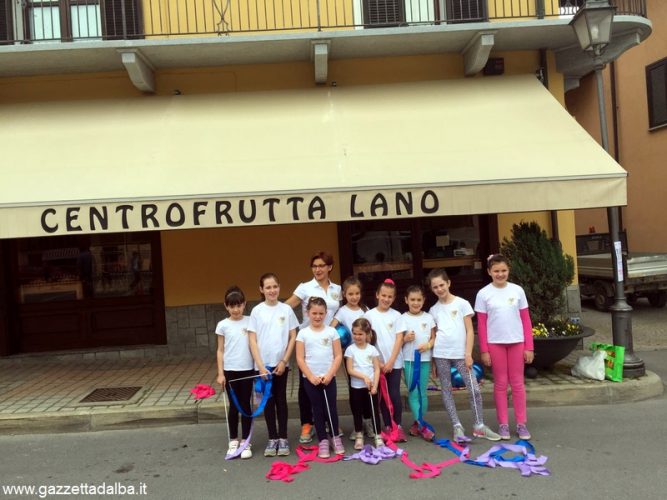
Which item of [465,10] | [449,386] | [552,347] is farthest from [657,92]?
[449,386]

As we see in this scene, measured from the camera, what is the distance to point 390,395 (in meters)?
4.53

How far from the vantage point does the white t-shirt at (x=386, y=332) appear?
448cm

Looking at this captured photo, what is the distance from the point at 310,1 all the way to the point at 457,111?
2804 mm

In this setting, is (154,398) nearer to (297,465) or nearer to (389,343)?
(297,465)

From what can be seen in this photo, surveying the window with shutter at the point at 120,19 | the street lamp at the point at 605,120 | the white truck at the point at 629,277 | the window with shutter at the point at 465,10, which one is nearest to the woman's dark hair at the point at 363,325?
the street lamp at the point at 605,120

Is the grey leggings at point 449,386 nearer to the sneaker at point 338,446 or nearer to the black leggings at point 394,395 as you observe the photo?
the black leggings at point 394,395

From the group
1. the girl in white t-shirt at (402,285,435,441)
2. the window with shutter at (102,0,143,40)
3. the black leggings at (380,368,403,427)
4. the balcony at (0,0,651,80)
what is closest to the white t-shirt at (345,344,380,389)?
the black leggings at (380,368,403,427)

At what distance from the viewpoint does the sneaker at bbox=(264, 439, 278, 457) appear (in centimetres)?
439

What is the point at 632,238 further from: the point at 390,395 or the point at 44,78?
the point at 44,78

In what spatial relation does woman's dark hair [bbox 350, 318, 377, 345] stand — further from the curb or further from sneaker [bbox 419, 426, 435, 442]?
the curb

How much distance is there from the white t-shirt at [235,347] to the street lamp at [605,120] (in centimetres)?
420

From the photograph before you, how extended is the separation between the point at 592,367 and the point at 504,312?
2004 millimetres

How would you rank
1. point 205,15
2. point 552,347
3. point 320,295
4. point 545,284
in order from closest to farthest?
point 320,295 < point 552,347 < point 545,284 < point 205,15

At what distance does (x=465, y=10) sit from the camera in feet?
25.5
